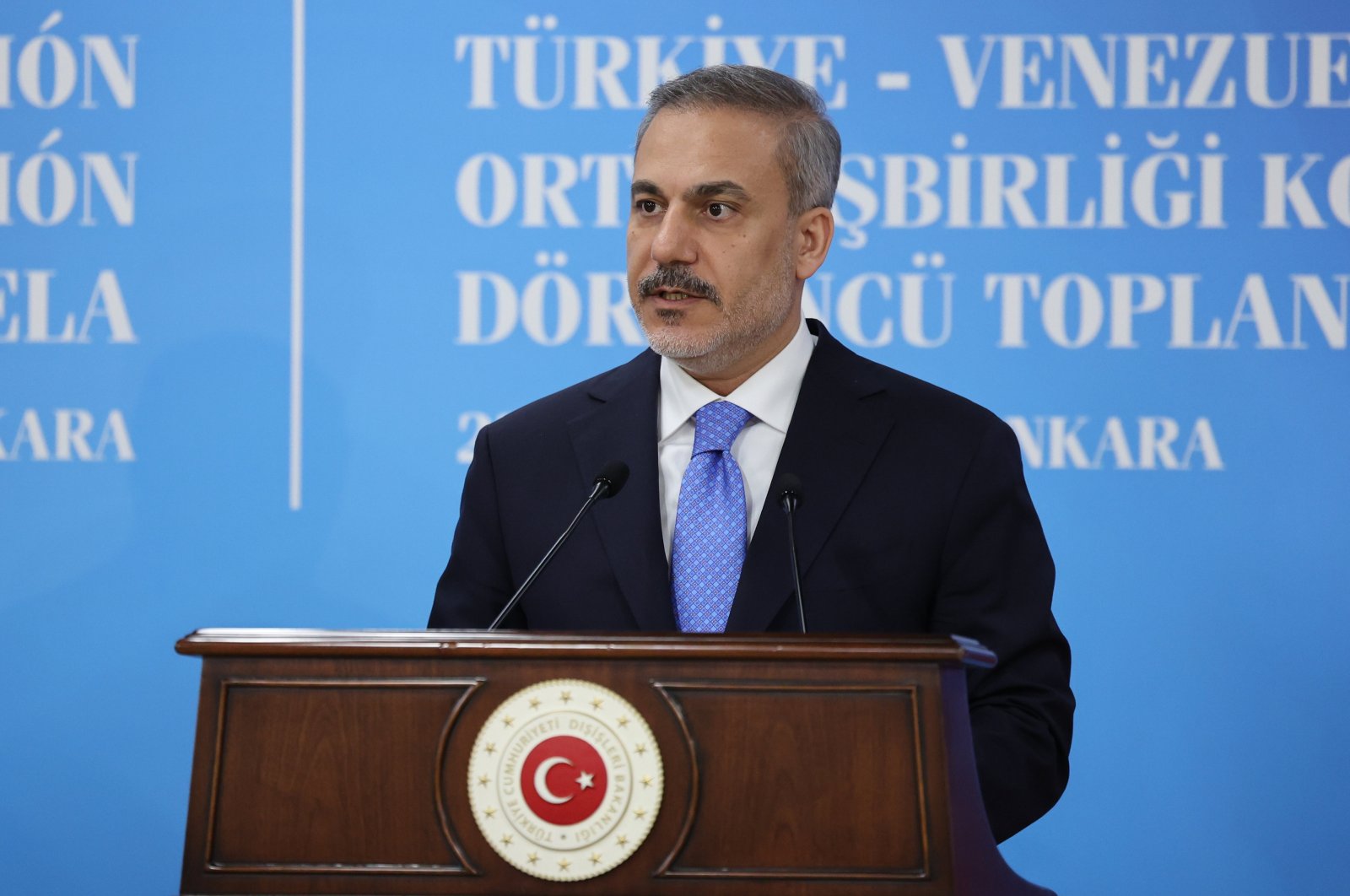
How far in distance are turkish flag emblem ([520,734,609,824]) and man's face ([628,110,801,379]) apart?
0.85 m

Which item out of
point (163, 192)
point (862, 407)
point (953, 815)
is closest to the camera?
point (953, 815)

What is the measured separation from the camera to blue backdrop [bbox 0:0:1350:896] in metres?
2.80

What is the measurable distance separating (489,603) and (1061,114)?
147cm

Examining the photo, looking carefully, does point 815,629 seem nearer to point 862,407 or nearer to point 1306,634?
point 862,407

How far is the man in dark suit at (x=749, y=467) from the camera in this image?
1876 mm

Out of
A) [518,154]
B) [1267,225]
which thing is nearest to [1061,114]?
[1267,225]

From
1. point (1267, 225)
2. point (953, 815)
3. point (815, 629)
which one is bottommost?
point (953, 815)

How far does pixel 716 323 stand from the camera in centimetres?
199

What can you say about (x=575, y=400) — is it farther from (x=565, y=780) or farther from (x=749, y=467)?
(x=565, y=780)

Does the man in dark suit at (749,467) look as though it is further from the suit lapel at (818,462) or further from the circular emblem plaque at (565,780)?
the circular emblem plaque at (565,780)

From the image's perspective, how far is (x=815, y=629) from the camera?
1.86 meters

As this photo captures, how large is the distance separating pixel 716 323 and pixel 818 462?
8.7 inches

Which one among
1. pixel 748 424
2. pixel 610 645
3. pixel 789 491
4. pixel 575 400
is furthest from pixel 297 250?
pixel 610 645

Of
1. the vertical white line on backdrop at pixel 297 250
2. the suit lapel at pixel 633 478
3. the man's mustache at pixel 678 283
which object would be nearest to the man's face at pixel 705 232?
the man's mustache at pixel 678 283
